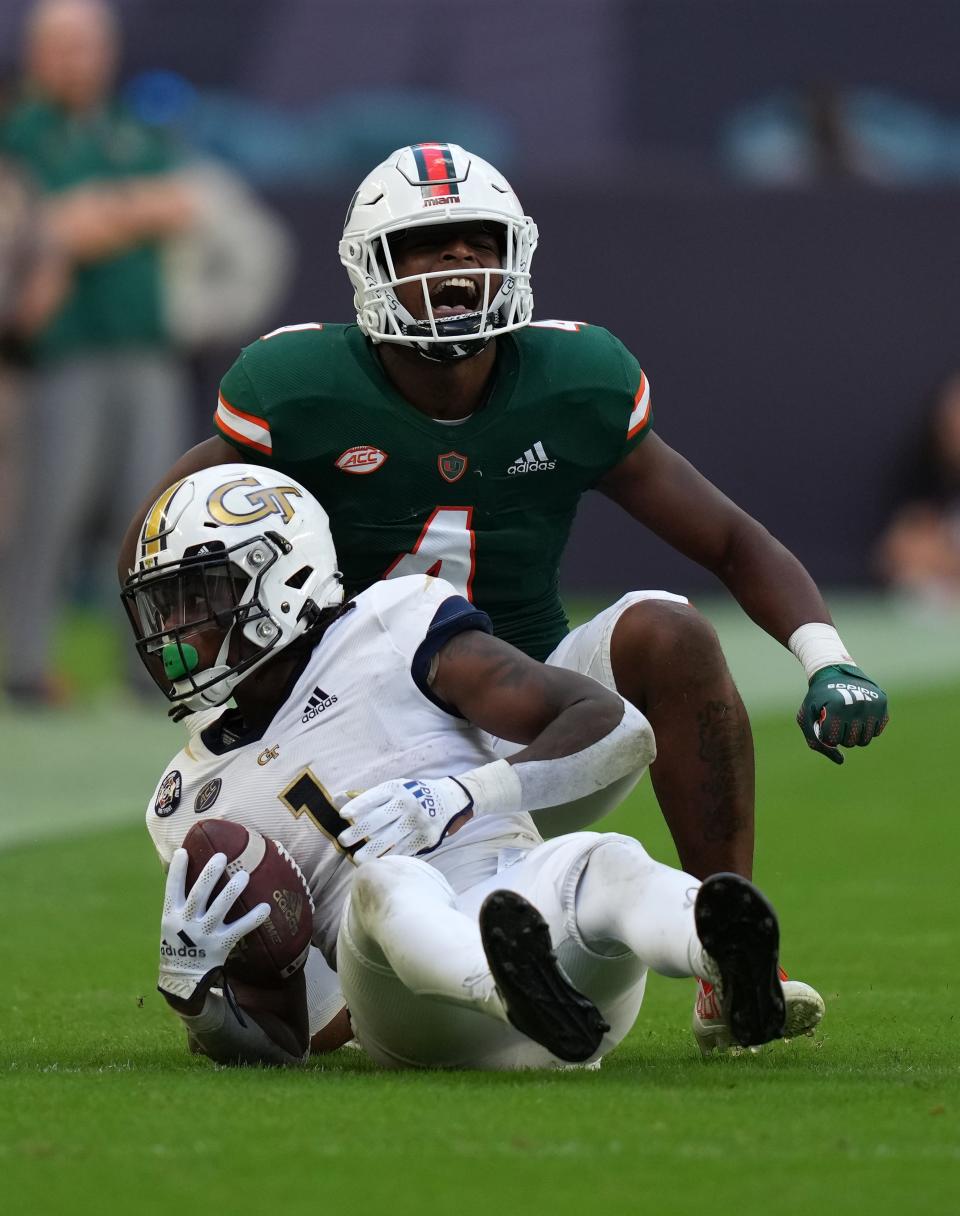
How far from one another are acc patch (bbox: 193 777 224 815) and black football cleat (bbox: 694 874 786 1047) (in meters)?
0.99

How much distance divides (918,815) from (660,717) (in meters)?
3.03

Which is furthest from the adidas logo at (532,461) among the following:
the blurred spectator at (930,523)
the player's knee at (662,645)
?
the blurred spectator at (930,523)

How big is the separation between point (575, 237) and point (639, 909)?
1022 centimetres

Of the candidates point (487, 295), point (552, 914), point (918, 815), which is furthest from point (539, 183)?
point (552, 914)

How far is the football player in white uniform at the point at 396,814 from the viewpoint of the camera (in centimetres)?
327

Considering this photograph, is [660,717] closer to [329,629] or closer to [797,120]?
[329,629]

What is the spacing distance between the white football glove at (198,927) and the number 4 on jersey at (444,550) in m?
0.96

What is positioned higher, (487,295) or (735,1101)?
(487,295)

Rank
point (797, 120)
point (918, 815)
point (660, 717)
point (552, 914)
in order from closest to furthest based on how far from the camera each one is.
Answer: point (552, 914) → point (660, 717) → point (918, 815) → point (797, 120)

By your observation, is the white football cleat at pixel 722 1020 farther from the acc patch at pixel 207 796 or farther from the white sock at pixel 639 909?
the acc patch at pixel 207 796

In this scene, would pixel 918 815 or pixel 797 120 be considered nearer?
pixel 918 815

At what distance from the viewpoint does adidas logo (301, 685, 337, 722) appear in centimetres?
384

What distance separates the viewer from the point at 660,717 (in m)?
4.16

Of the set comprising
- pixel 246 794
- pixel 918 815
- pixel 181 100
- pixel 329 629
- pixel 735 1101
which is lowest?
pixel 918 815
